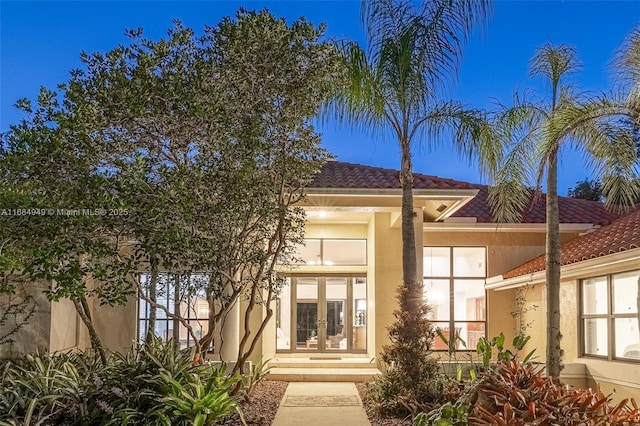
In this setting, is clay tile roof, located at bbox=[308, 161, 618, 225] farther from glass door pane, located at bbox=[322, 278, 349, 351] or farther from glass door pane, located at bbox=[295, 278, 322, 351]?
glass door pane, located at bbox=[295, 278, 322, 351]

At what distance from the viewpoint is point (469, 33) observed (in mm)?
10555

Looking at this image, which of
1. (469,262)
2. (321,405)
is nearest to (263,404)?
(321,405)

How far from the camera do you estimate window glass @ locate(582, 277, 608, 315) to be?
1252cm

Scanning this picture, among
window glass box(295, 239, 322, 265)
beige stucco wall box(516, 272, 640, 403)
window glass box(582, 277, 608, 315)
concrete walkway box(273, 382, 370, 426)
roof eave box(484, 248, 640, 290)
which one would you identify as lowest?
concrete walkway box(273, 382, 370, 426)

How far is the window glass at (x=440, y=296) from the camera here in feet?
58.7

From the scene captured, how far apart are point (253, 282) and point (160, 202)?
240 centimetres

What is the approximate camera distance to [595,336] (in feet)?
42.7

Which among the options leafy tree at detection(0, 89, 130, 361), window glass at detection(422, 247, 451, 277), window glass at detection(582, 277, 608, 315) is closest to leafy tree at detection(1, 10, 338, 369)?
leafy tree at detection(0, 89, 130, 361)

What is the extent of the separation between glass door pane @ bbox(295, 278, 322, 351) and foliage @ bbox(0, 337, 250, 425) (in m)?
9.11

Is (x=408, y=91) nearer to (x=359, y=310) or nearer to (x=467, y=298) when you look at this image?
(x=359, y=310)

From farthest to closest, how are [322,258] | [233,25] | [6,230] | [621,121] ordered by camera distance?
[322,258] < [621,121] < [233,25] < [6,230]

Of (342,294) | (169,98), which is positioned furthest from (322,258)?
(169,98)

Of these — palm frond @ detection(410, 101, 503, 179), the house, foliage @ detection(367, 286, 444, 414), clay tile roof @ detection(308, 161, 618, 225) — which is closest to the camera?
foliage @ detection(367, 286, 444, 414)

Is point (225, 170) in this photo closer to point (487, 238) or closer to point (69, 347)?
point (69, 347)
